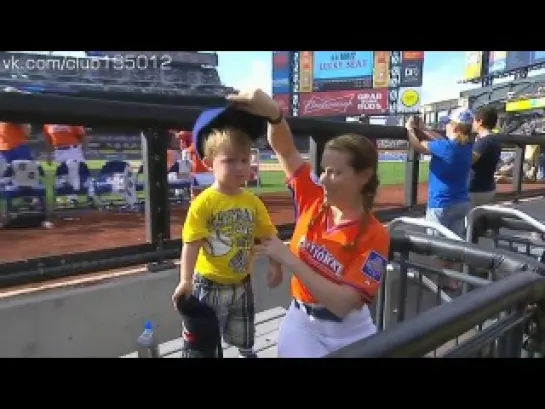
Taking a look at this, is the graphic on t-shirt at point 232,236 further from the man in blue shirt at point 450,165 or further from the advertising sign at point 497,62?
the advertising sign at point 497,62

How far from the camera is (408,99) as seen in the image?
49188 mm

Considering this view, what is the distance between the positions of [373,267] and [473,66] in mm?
49512

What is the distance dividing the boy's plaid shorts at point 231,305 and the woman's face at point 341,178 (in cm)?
70

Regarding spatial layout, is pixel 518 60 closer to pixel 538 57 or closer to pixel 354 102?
pixel 538 57

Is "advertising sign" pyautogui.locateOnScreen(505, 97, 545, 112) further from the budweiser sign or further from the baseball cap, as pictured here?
the baseball cap

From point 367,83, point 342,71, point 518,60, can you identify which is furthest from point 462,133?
point 342,71

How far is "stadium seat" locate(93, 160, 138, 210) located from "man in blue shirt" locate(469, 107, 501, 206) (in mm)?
5372

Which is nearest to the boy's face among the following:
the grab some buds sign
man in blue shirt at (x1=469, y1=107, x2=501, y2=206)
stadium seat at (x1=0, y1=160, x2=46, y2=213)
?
man in blue shirt at (x1=469, y1=107, x2=501, y2=206)

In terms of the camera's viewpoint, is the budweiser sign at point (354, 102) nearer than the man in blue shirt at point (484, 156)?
No

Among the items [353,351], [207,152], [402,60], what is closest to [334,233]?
[207,152]

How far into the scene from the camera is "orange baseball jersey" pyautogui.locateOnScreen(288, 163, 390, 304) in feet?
5.34

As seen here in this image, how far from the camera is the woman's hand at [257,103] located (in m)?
1.73

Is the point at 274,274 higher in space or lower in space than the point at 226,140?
lower
